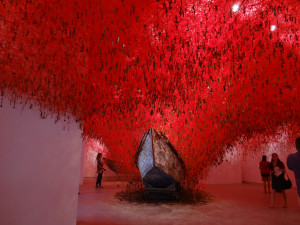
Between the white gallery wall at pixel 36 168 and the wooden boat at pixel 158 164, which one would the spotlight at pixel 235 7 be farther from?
the white gallery wall at pixel 36 168

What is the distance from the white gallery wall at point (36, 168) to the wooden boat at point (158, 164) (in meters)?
2.43

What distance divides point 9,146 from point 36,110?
0.54 meters

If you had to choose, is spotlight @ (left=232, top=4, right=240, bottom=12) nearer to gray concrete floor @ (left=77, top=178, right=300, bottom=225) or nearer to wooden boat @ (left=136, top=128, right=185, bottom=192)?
wooden boat @ (left=136, top=128, right=185, bottom=192)

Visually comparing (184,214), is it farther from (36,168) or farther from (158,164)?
(36,168)

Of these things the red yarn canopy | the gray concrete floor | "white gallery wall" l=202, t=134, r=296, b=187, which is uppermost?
Answer: the red yarn canopy

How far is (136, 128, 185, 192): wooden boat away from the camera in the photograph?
5.30m

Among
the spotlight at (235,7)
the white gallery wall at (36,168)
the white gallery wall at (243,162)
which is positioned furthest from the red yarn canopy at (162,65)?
the white gallery wall at (243,162)

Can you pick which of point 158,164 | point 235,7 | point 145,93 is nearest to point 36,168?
point 158,164

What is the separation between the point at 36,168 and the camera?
2.81 meters

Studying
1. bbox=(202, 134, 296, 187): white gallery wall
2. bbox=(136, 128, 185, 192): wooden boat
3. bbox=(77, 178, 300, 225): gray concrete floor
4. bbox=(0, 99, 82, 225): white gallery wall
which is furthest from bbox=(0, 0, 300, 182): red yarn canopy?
bbox=(77, 178, 300, 225): gray concrete floor

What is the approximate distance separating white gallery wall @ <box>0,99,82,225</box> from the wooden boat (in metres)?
2.43

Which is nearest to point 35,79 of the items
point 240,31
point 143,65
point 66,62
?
point 66,62

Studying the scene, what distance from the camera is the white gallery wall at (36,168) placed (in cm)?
261

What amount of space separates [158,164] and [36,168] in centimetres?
297
